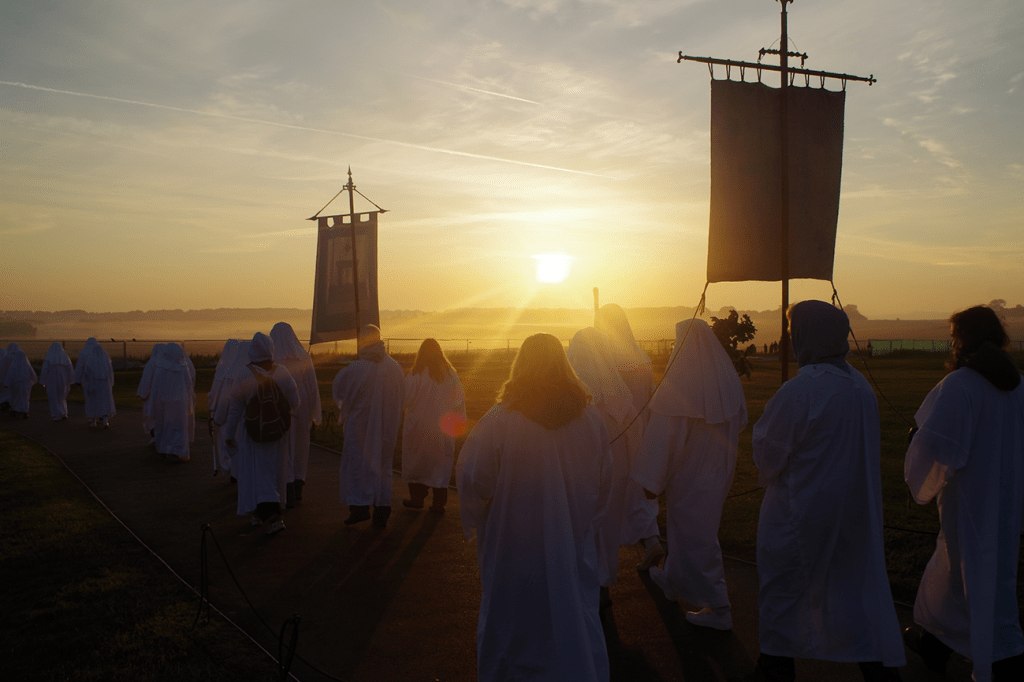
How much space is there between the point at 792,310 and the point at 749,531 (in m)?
3.73

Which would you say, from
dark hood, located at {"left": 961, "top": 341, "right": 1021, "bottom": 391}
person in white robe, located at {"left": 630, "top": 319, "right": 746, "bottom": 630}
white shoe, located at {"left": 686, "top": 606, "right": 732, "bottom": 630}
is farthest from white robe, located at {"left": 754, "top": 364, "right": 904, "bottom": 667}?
person in white robe, located at {"left": 630, "top": 319, "right": 746, "bottom": 630}

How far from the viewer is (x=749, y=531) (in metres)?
7.11

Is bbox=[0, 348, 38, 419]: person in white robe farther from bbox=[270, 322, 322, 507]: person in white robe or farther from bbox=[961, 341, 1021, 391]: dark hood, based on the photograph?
bbox=[961, 341, 1021, 391]: dark hood

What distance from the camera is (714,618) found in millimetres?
4727

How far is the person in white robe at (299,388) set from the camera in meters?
8.97

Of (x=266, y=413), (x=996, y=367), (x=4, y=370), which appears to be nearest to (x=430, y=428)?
(x=266, y=413)

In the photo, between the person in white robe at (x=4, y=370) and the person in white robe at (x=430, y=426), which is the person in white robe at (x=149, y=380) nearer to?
the person in white robe at (x=430, y=426)

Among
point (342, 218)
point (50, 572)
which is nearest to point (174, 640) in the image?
point (50, 572)

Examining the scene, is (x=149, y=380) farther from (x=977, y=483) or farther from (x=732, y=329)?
(x=977, y=483)

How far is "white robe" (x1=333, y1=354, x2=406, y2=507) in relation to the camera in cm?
762

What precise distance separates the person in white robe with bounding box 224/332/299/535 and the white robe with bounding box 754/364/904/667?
5152mm

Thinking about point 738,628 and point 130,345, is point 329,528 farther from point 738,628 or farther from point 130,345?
point 130,345

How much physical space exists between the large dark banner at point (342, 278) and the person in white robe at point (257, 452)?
819 cm

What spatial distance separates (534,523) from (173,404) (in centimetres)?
1068
